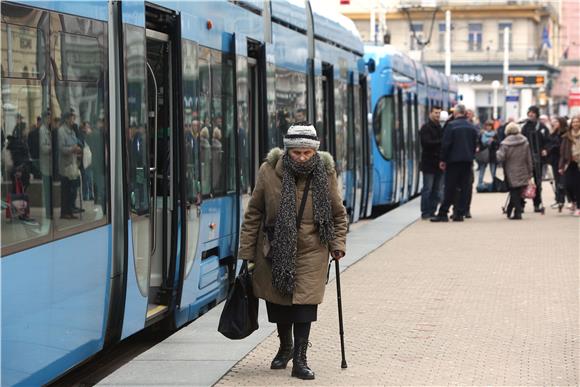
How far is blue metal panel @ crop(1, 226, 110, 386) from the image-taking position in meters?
6.55

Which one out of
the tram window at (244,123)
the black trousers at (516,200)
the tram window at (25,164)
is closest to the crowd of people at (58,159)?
the tram window at (25,164)

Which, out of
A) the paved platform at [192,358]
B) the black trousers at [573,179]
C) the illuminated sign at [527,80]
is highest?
the illuminated sign at [527,80]

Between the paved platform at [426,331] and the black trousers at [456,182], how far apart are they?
402 centimetres

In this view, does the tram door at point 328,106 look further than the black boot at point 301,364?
Yes

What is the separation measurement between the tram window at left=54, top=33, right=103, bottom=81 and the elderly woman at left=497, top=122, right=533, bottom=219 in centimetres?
1437

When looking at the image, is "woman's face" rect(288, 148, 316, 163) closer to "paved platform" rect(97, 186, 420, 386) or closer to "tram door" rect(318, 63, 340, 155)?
"paved platform" rect(97, 186, 420, 386)

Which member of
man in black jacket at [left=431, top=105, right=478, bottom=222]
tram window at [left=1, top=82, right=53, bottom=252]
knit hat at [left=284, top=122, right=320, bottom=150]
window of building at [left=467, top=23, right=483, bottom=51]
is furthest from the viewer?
window of building at [left=467, top=23, right=483, bottom=51]

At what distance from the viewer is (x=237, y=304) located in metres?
8.22

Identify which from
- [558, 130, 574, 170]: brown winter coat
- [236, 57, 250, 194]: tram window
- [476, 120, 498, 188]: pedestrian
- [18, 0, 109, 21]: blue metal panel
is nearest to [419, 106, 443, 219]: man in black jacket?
[558, 130, 574, 170]: brown winter coat

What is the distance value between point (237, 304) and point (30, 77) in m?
2.07

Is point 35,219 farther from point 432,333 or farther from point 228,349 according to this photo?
point 432,333

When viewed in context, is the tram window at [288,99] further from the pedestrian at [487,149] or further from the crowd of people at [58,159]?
the pedestrian at [487,149]

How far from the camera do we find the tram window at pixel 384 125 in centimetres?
2573

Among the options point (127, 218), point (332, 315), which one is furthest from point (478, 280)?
point (127, 218)
